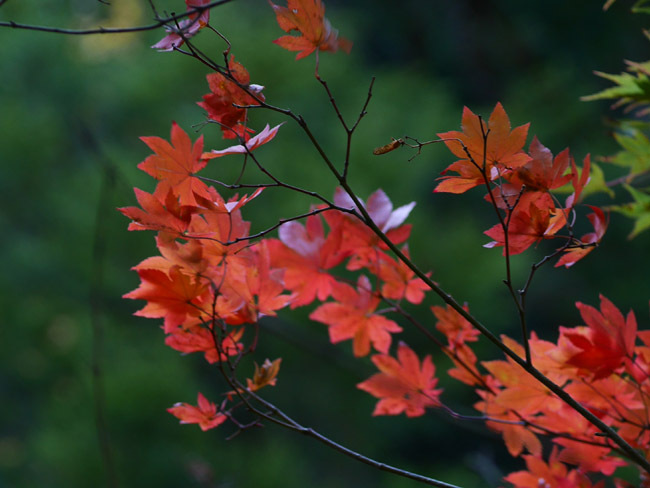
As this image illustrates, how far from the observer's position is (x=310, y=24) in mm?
332

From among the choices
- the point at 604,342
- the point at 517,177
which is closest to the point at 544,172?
the point at 517,177

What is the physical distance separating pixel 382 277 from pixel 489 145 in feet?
0.52

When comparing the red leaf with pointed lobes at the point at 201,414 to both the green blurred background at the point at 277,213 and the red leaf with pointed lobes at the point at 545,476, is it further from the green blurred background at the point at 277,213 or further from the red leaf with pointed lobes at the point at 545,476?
the green blurred background at the point at 277,213

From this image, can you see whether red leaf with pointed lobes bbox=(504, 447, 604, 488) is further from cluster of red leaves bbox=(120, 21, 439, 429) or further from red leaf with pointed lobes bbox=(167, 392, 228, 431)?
red leaf with pointed lobes bbox=(167, 392, 228, 431)

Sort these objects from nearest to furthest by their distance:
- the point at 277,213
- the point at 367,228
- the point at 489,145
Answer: the point at 489,145 < the point at 367,228 < the point at 277,213

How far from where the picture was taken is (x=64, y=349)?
365 cm

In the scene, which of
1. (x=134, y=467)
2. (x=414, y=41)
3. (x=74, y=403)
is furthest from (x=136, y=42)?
(x=134, y=467)

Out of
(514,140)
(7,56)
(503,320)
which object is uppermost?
(514,140)

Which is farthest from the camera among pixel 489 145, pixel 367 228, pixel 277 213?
pixel 277 213

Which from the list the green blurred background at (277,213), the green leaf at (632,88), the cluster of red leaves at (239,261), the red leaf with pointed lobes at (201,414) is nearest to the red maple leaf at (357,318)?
the cluster of red leaves at (239,261)

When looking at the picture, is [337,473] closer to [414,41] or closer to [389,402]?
[414,41]

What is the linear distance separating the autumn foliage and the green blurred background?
230 centimetres

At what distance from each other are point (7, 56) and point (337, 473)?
11.1ft

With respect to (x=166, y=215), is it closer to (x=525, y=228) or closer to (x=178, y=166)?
(x=178, y=166)
